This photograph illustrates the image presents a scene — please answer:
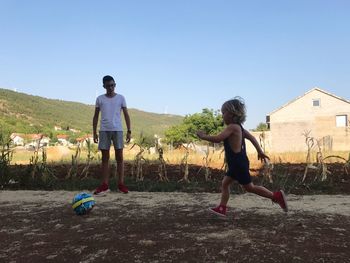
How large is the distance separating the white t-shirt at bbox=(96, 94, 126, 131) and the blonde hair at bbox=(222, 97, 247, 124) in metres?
2.51

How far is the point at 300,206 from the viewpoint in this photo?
5418 millimetres

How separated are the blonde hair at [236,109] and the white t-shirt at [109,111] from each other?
98.9 inches

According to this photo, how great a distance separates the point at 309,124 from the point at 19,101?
156 feet

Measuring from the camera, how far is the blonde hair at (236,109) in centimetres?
462

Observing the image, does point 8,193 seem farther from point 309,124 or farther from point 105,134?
point 309,124

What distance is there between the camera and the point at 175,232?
3.93m

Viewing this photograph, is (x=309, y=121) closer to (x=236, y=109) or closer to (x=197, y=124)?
(x=197, y=124)

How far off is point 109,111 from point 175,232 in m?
3.22

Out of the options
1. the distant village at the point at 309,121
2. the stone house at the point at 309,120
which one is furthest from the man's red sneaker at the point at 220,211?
the stone house at the point at 309,120

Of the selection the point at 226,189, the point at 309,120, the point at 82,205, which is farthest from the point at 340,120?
the point at 82,205

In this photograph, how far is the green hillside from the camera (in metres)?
56.8

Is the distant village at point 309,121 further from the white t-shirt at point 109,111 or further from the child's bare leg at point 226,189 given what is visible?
the child's bare leg at point 226,189

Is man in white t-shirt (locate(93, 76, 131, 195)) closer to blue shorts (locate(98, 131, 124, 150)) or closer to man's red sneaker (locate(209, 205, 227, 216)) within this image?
blue shorts (locate(98, 131, 124, 150))

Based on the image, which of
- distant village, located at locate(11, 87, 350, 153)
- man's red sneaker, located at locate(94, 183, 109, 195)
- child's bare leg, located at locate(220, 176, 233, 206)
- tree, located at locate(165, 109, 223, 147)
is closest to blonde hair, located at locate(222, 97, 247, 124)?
child's bare leg, located at locate(220, 176, 233, 206)
